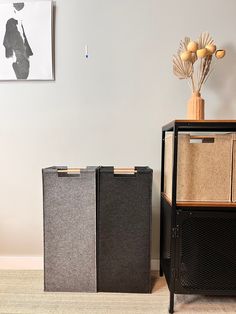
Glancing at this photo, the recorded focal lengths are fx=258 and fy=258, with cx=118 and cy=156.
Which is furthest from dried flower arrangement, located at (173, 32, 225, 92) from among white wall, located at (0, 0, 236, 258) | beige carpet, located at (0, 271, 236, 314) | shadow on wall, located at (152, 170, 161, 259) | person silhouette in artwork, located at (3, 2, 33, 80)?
beige carpet, located at (0, 271, 236, 314)

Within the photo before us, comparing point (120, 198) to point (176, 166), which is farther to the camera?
point (120, 198)

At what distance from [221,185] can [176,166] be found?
0.26 meters

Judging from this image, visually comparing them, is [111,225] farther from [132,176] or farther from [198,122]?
[198,122]

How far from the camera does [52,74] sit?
177cm

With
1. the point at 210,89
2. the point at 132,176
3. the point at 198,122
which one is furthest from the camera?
the point at 210,89

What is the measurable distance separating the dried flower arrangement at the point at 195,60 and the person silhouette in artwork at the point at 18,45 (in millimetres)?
1001

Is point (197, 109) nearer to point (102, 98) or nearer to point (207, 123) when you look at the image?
point (207, 123)

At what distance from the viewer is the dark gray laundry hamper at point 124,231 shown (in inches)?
57.9

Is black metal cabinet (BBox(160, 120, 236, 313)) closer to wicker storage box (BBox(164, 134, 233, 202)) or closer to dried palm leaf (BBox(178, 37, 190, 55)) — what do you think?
wicker storage box (BBox(164, 134, 233, 202))

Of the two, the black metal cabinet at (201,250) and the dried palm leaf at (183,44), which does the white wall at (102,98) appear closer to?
the dried palm leaf at (183,44)

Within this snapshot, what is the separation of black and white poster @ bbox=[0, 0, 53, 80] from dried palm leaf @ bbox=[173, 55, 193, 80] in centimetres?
84

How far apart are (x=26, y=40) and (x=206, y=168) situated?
144 cm

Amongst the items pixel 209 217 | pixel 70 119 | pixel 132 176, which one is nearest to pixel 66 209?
pixel 132 176

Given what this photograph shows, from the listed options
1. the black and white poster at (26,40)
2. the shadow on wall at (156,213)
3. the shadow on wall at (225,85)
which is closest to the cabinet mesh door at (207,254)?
the shadow on wall at (156,213)
